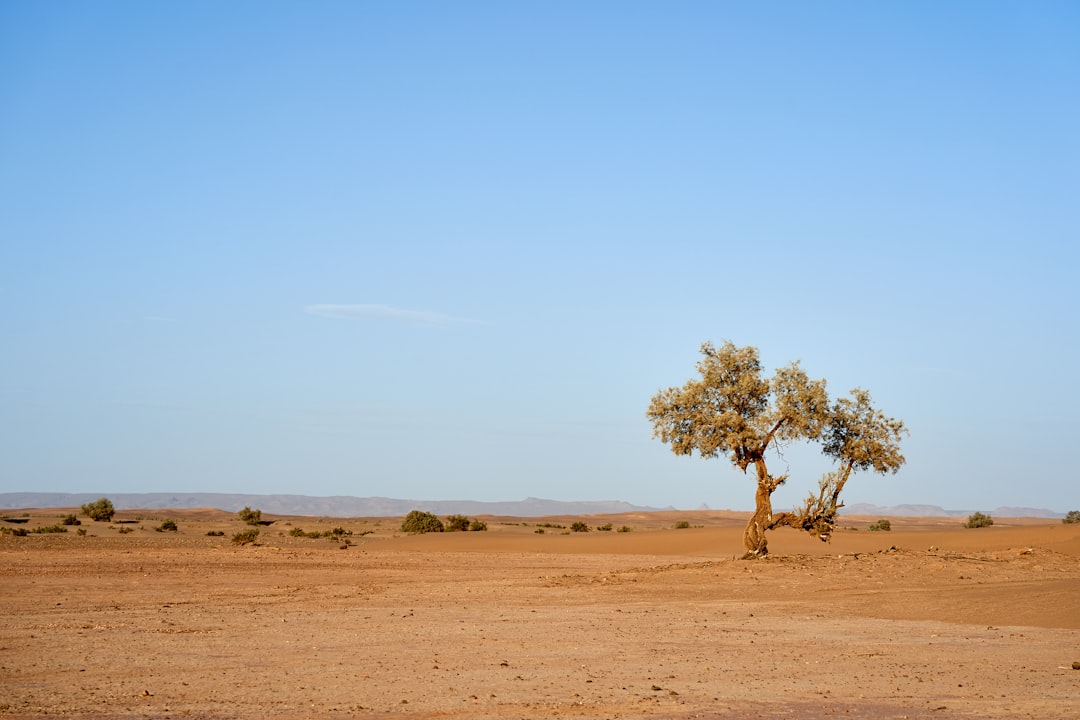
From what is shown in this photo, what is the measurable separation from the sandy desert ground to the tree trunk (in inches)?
28.7

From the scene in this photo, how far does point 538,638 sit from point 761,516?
15.0m

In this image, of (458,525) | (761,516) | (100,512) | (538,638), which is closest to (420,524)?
(458,525)

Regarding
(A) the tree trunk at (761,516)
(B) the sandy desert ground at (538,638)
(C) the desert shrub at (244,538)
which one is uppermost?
(A) the tree trunk at (761,516)

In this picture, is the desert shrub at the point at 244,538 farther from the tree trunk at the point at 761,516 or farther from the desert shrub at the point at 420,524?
the tree trunk at the point at 761,516

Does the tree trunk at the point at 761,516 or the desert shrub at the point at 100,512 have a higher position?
the tree trunk at the point at 761,516

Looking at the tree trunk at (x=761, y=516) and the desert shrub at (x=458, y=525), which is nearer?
the tree trunk at (x=761, y=516)

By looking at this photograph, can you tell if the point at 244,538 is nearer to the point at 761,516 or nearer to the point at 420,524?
the point at 420,524

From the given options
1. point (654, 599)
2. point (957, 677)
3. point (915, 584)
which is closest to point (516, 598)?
point (654, 599)

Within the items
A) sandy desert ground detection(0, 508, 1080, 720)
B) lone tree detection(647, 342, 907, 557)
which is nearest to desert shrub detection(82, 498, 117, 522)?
sandy desert ground detection(0, 508, 1080, 720)

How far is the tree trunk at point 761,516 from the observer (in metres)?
30.0

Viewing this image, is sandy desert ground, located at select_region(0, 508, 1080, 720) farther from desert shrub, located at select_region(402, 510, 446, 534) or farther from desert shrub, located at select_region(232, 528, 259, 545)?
desert shrub, located at select_region(402, 510, 446, 534)

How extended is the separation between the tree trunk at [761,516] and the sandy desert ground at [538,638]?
73 cm

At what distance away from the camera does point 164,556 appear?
1372 inches

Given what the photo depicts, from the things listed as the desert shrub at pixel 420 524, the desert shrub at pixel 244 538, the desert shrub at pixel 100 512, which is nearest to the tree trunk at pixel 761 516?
the desert shrub at pixel 244 538
